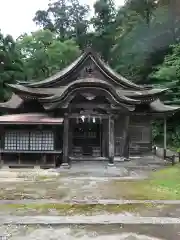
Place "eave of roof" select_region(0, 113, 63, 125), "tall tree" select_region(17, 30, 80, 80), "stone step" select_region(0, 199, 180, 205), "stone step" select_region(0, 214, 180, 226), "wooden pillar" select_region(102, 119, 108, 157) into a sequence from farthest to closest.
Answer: "tall tree" select_region(17, 30, 80, 80) → "wooden pillar" select_region(102, 119, 108, 157) → "eave of roof" select_region(0, 113, 63, 125) → "stone step" select_region(0, 199, 180, 205) → "stone step" select_region(0, 214, 180, 226)

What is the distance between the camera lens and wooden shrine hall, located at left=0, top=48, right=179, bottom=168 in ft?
58.0

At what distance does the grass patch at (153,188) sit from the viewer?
1093cm

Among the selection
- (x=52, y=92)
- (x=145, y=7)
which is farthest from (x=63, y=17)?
(x=52, y=92)

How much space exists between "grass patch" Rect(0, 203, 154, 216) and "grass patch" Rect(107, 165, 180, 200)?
1295 millimetres

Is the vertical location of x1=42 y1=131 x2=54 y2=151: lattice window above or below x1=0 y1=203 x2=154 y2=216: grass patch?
above

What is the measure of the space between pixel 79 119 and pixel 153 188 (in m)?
7.62

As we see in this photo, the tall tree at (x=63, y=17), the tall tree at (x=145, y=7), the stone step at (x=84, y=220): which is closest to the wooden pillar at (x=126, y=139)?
the stone step at (x=84, y=220)

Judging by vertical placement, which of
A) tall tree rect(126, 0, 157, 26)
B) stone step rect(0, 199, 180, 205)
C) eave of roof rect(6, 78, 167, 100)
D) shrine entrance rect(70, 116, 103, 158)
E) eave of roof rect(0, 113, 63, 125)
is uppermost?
tall tree rect(126, 0, 157, 26)

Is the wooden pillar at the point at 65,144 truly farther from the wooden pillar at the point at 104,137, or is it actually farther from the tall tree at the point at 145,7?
the tall tree at the point at 145,7

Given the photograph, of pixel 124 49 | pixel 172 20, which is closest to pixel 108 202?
pixel 172 20

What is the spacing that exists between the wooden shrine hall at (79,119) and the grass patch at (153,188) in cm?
417

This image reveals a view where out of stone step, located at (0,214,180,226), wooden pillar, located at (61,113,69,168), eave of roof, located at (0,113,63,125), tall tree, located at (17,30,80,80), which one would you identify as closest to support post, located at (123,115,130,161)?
wooden pillar, located at (61,113,69,168)

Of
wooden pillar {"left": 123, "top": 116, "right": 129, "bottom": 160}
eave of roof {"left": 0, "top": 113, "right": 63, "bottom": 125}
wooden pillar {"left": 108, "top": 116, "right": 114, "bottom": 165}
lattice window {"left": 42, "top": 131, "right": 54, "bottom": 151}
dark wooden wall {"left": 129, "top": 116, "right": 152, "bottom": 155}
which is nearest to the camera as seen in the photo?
eave of roof {"left": 0, "top": 113, "right": 63, "bottom": 125}

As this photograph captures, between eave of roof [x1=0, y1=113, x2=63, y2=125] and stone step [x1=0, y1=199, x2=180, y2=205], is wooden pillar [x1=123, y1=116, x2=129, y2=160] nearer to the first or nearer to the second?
eave of roof [x1=0, y1=113, x2=63, y2=125]
